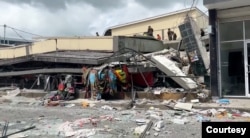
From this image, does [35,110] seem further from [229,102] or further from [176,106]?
[229,102]

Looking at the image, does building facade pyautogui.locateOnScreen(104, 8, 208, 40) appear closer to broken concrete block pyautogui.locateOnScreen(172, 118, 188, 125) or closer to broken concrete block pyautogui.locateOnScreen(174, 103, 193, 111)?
broken concrete block pyautogui.locateOnScreen(174, 103, 193, 111)

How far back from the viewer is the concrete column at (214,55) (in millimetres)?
17266

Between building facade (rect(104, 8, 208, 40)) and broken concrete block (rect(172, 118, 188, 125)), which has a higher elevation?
building facade (rect(104, 8, 208, 40))

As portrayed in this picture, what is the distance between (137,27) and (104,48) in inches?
582

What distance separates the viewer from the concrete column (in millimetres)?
17266

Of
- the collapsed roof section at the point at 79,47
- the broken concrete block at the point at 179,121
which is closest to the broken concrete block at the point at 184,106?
the broken concrete block at the point at 179,121

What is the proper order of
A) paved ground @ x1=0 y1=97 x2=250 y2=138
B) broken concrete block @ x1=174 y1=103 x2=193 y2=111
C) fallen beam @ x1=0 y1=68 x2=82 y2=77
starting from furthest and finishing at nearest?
fallen beam @ x1=0 y1=68 x2=82 y2=77 < broken concrete block @ x1=174 y1=103 x2=193 y2=111 < paved ground @ x1=0 y1=97 x2=250 y2=138

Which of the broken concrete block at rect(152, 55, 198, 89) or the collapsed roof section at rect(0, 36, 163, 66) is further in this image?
the collapsed roof section at rect(0, 36, 163, 66)

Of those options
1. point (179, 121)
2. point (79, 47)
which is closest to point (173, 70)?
point (179, 121)

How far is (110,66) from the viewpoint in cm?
1892

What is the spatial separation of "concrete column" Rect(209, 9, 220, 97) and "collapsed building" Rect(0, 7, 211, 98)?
2.90 ft

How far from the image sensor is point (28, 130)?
11539 mm

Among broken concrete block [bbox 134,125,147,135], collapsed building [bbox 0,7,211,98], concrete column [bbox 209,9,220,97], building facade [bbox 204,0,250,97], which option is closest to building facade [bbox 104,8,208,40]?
collapsed building [bbox 0,7,211,98]

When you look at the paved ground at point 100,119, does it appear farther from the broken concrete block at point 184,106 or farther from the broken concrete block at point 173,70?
the broken concrete block at point 173,70
